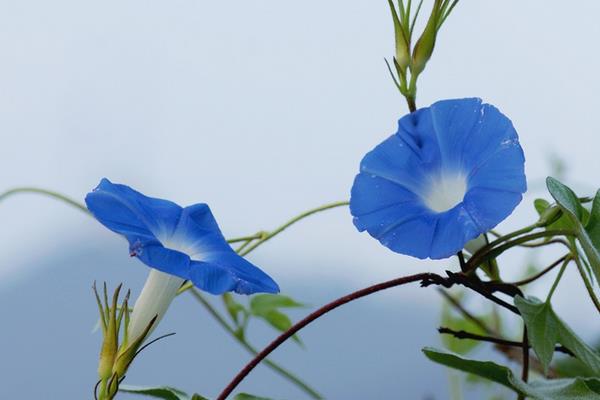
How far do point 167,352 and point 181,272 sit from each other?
1.96 m

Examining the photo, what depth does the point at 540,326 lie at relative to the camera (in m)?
0.50

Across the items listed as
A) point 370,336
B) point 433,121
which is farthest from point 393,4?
point 370,336

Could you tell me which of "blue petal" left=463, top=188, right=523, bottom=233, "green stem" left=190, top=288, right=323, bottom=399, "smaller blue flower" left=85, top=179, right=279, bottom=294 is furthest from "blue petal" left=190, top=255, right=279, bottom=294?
"green stem" left=190, top=288, right=323, bottom=399

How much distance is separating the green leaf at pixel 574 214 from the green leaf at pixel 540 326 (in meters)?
0.04

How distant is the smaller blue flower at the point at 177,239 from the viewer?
18.1 inches

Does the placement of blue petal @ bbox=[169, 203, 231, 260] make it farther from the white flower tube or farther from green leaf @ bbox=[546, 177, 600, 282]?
green leaf @ bbox=[546, 177, 600, 282]

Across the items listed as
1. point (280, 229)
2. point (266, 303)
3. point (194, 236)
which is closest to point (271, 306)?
point (266, 303)

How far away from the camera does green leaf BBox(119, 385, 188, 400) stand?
549 millimetres

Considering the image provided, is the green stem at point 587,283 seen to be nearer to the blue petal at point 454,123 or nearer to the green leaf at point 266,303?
the blue petal at point 454,123

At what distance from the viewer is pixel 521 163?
469mm

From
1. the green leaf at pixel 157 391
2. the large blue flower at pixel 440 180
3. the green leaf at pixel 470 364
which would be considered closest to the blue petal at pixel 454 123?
the large blue flower at pixel 440 180

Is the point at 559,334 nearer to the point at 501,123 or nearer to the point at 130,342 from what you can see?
the point at 501,123

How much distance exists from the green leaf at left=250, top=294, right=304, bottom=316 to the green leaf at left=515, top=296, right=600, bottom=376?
0.89 feet

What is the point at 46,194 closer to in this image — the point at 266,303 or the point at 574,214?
the point at 266,303
